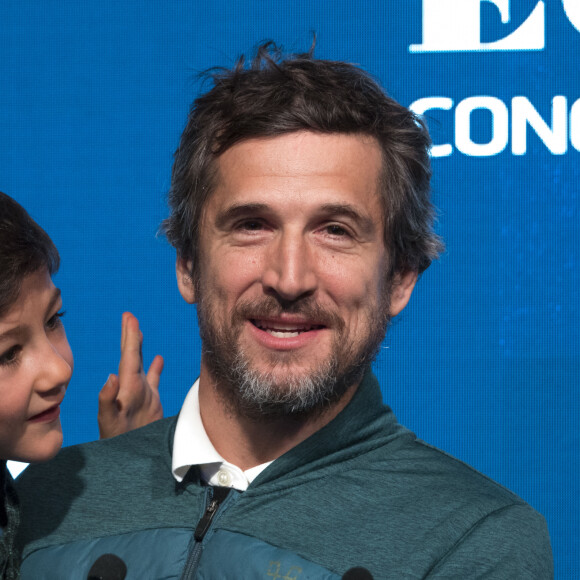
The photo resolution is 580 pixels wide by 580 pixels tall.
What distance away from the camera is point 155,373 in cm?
207

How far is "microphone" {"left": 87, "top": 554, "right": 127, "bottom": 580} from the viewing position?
4.01 ft

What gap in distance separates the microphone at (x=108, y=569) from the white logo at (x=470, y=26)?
144cm

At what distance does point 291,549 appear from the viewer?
122 cm

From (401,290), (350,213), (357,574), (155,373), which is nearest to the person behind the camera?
(357,574)

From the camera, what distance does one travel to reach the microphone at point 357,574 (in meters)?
1.16

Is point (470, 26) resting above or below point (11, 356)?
above

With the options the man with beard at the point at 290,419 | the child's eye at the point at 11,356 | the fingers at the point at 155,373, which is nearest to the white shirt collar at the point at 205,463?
the man with beard at the point at 290,419

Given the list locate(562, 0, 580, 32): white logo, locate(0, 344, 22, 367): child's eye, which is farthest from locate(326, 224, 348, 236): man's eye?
locate(562, 0, 580, 32): white logo

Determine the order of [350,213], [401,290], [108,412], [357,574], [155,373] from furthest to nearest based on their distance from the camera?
[155,373] → [108,412] → [401,290] → [350,213] → [357,574]

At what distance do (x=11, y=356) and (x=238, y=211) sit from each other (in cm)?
38

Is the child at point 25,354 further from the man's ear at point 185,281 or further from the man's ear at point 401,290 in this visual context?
the man's ear at point 401,290

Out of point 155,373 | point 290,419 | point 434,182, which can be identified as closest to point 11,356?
point 290,419

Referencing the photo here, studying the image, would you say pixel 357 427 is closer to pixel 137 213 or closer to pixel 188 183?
pixel 188 183

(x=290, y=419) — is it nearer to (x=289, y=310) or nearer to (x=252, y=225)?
(x=289, y=310)
